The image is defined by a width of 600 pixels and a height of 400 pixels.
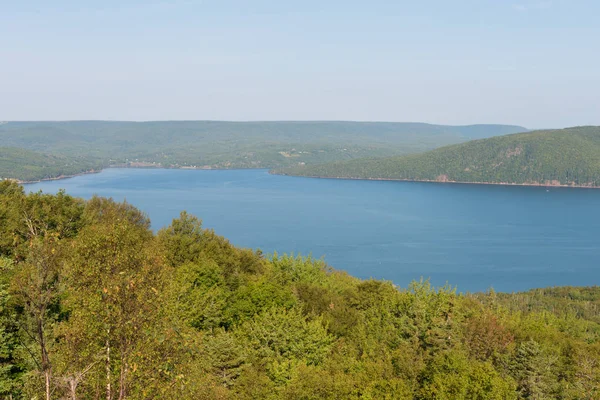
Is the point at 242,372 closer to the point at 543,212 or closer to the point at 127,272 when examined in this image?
the point at 127,272

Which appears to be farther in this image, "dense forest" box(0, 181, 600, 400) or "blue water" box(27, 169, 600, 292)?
"blue water" box(27, 169, 600, 292)

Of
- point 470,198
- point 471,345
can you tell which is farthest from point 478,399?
point 470,198

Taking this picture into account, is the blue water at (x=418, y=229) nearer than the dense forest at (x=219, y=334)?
No

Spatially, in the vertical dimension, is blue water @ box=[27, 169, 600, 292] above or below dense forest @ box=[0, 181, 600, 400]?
below

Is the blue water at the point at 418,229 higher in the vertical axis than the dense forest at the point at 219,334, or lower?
lower
